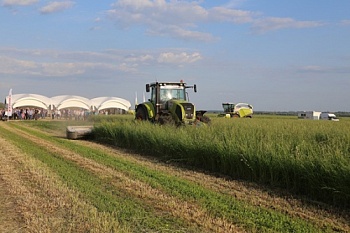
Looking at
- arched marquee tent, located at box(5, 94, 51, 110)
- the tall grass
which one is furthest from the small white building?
the tall grass

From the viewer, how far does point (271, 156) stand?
8.30 m

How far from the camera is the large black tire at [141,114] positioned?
18.7 m

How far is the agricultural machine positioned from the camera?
1994 inches

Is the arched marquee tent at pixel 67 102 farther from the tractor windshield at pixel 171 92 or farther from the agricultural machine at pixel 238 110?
the tractor windshield at pixel 171 92

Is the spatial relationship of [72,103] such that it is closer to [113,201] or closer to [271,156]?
[271,156]

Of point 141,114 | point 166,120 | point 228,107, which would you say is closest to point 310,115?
→ point 228,107

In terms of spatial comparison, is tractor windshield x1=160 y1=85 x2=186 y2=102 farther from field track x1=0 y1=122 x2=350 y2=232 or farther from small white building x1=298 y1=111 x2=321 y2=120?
small white building x1=298 y1=111 x2=321 y2=120

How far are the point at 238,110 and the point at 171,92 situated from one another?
34.1m

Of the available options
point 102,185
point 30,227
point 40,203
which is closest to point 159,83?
point 102,185

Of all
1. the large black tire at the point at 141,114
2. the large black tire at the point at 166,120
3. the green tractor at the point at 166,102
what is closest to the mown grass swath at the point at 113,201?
the large black tire at the point at 166,120

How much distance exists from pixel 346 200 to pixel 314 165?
0.87 metres

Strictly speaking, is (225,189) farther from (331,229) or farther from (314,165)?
(331,229)

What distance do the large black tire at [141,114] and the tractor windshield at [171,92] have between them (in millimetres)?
1209

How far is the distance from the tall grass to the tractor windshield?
4.16 m
